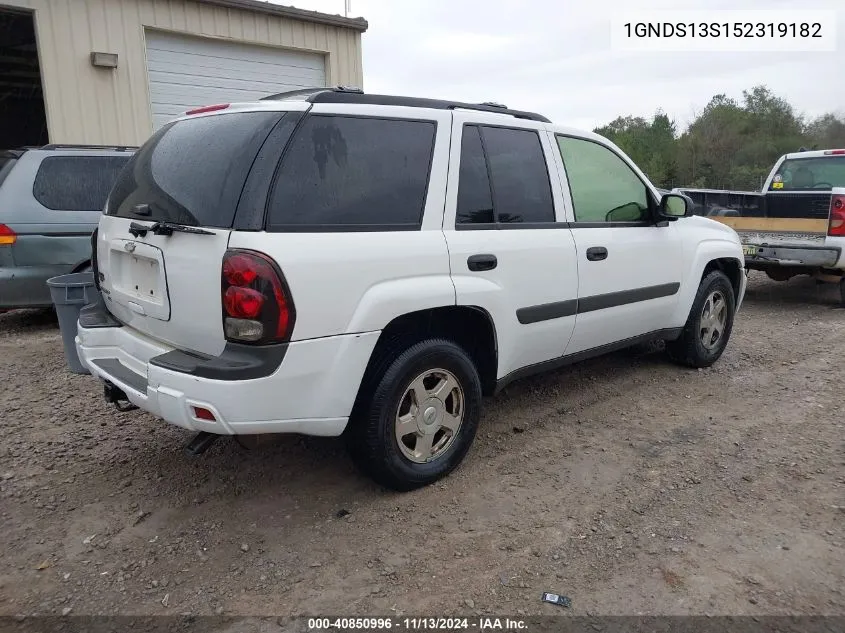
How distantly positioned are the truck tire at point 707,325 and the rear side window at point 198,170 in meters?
3.59

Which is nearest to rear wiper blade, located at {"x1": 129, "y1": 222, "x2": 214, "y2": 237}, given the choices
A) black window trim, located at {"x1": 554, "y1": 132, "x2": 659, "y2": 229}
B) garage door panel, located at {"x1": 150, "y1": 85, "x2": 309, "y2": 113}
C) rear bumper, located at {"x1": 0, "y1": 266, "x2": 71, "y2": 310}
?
black window trim, located at {"x1": 554, "y1": 132, "x2": 659, "y2": 229}

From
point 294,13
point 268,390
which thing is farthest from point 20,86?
point 268,390

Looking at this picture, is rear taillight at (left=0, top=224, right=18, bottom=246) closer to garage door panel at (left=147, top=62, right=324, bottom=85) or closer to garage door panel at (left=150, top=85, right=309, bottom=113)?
garage door panel at (left=150, top=85, right=309, bottom=113)

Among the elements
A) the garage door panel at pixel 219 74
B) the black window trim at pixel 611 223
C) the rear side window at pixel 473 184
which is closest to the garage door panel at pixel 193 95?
the garage door panel at pixel 219 74

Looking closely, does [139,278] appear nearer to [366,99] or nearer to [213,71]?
[366,99]

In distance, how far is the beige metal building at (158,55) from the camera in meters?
8.30

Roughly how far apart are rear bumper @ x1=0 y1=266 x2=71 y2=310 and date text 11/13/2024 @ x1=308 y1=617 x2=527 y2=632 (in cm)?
489

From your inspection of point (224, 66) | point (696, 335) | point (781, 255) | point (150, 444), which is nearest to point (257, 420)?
point (150, 444)

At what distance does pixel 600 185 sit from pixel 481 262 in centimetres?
136

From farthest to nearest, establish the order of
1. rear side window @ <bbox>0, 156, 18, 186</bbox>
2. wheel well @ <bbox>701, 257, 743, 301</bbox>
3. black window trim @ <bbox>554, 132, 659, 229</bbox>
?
rear side window @ <bbox>0, 156, 18, 186</bbox>, wheel well @ <bbox>701, 257, 743, 301</bbox>, black window trim @ <bbox>554, 132, 659, 229</bbox>

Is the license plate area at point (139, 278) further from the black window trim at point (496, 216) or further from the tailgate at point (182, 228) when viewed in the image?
the black window trim at point (496, 216)

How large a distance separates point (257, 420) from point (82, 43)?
792 cm

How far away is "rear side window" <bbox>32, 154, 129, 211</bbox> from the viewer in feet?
20.1

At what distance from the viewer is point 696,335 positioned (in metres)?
5.04
